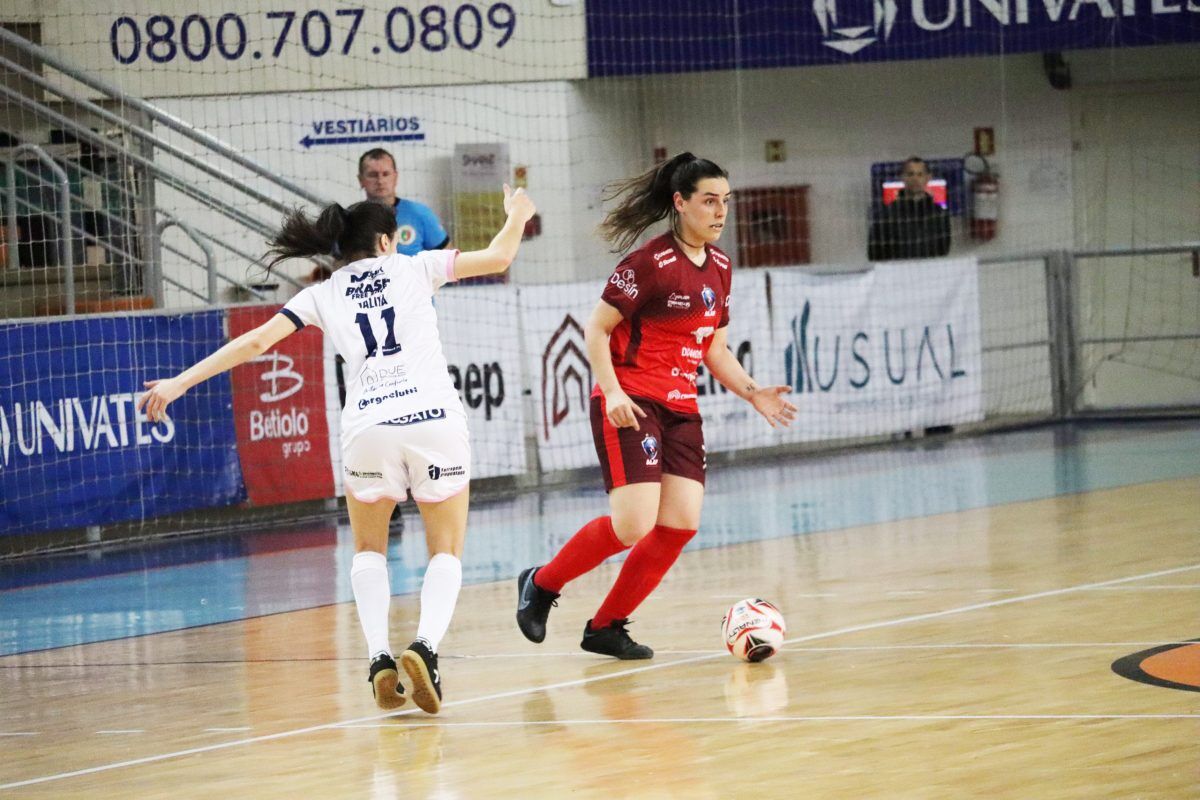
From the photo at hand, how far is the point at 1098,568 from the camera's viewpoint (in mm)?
9000

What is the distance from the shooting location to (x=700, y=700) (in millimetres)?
6336

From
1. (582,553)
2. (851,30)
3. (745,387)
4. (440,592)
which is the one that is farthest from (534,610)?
(851,30)

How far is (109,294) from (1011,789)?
1155 cm

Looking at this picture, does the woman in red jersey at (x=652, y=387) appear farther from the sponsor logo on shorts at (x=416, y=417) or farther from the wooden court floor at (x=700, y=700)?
the sponsor logo on shorts at (x=416, y=417)

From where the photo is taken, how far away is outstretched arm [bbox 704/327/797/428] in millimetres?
7430

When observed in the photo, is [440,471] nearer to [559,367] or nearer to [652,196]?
[652,196]

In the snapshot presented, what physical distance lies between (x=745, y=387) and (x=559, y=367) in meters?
7.87

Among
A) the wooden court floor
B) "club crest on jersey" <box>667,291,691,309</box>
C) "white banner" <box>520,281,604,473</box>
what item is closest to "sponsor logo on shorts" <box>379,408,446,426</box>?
the wooden court floor

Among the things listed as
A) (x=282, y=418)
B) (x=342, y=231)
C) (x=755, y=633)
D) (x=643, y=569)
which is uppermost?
(x=342, y=231)

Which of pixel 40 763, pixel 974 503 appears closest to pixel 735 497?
pixel 974 503

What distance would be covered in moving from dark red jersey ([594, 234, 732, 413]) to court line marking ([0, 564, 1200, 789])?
104 cm

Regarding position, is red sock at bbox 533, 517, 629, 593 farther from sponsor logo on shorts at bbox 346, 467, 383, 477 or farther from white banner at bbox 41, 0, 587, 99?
white banner at bbox 41, 0, 587, 99

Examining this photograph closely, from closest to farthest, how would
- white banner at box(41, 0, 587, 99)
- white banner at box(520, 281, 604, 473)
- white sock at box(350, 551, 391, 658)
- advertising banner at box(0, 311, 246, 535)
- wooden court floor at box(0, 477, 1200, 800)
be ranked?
wooden court floor at box(0, 477, 1200, 800) < white sock at box(350, 551, 391, 658) < advertising banner at box(0, 311, 246, 535) < white banner at box(520, 281, 604, 473) < white banner at box(41, 0, 587, 99)

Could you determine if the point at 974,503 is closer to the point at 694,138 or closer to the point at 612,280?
the point at 612,280
